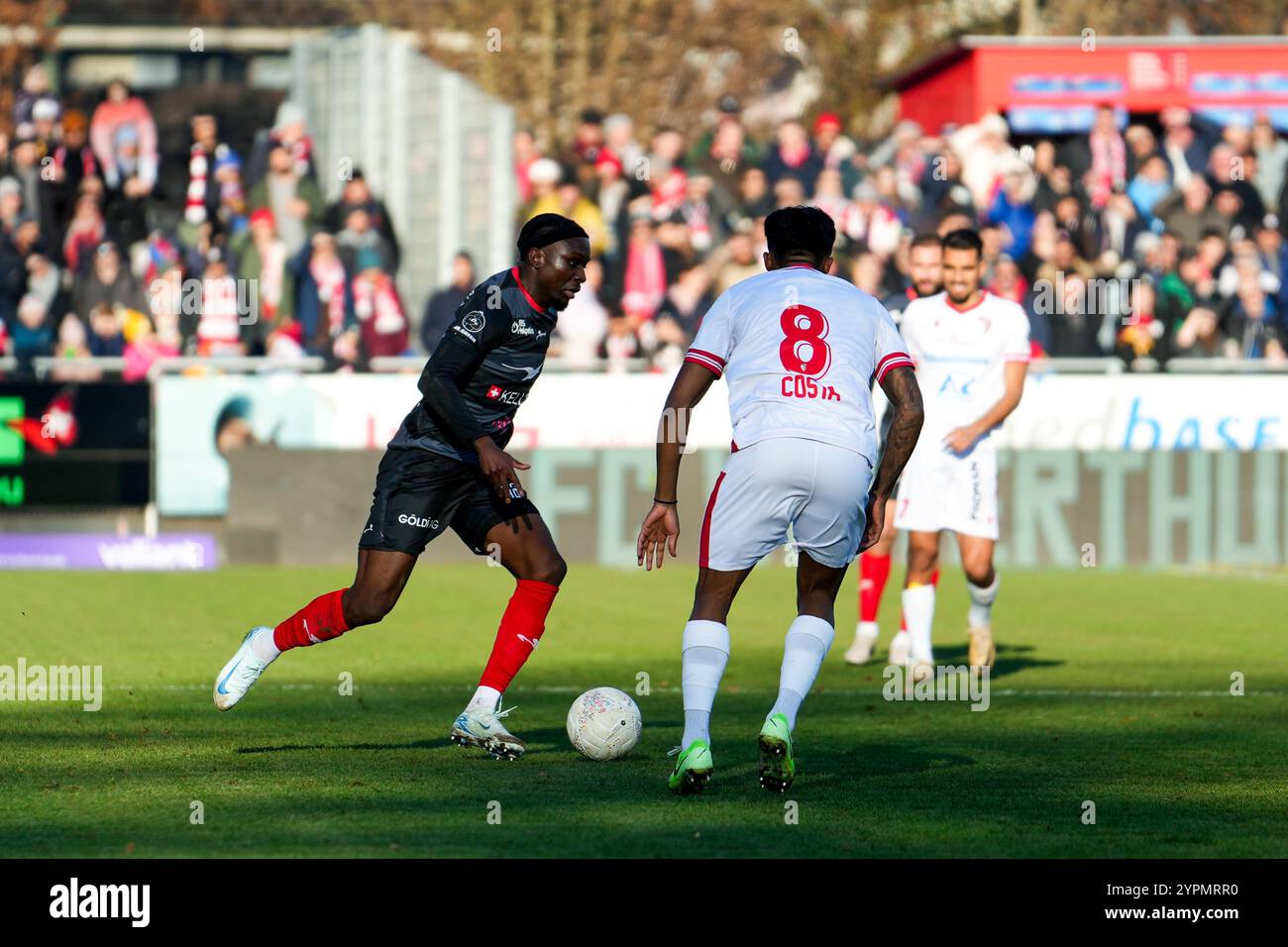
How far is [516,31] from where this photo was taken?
3800 centimetres

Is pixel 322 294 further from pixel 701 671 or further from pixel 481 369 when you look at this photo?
pixel 701 671

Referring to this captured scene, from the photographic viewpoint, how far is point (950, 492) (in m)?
12.4

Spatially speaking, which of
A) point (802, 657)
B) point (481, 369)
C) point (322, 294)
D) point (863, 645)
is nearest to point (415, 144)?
point (322, 294)

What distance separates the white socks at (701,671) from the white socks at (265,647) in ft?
6.39

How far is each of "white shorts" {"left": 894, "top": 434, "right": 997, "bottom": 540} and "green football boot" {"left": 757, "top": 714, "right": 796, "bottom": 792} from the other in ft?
15.0

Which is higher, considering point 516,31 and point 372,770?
point 516,31

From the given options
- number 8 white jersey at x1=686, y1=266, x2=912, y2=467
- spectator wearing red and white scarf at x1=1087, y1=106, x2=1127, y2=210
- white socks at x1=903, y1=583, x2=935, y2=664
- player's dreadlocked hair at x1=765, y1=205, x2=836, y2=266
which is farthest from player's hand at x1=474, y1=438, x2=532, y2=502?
spectator wearing red and white scarf at x1=1087, y1=106, x2=1127, y2=210

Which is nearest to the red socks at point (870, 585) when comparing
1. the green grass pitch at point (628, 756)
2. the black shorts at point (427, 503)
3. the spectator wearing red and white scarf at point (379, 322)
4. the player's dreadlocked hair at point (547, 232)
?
the green grass pitch at point (628, 756)
